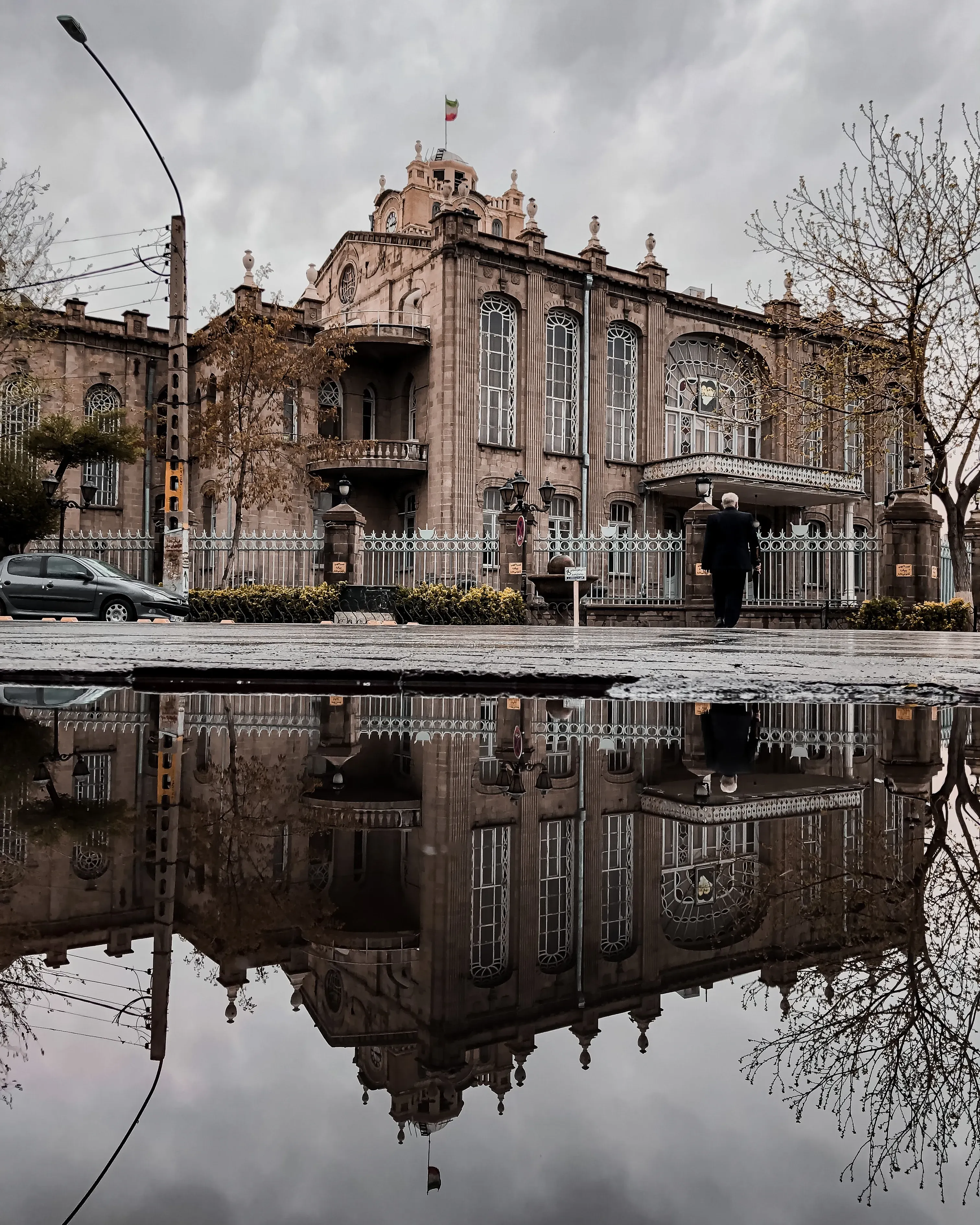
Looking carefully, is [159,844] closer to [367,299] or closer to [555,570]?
[555,570]

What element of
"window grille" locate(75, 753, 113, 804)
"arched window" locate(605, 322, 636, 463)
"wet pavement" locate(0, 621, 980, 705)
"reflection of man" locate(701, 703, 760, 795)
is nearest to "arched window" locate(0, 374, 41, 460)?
"arched window" locate(605, 322, 636, 463)

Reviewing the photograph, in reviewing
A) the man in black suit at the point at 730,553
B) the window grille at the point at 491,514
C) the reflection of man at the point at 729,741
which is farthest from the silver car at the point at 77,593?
A: the reflection of man at the point at 729,741

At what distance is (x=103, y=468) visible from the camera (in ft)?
120

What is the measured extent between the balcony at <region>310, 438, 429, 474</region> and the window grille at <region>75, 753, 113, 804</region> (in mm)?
29707

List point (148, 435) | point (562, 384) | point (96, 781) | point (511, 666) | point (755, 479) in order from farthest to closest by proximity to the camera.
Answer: point (755, 479), point (562, 384), point (148, 435), point (511, 666), point (96, 781)

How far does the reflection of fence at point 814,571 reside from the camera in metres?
23.2

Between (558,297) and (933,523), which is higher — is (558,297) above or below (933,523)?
above

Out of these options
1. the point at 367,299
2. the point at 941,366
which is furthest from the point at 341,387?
the point at 941,366

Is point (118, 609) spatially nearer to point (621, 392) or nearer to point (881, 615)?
point (881, 615)

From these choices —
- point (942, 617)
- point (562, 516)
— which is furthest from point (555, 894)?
point (562, 516)

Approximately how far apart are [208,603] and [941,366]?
750 inches

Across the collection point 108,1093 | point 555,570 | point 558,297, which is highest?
point 558,297

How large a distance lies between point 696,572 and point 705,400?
16578mm

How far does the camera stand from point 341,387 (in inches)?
1395
